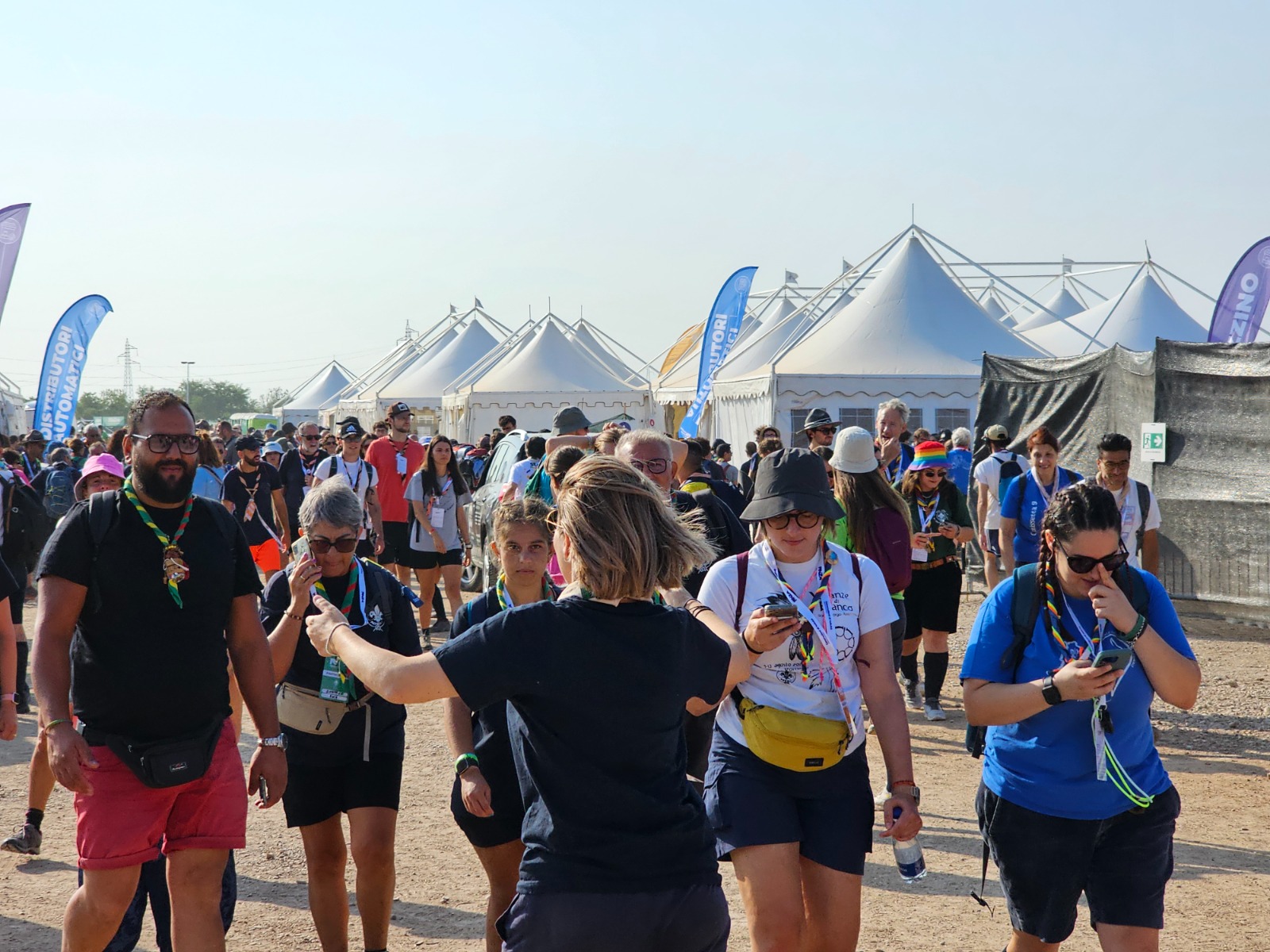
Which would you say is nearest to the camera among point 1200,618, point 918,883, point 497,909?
point 497,909

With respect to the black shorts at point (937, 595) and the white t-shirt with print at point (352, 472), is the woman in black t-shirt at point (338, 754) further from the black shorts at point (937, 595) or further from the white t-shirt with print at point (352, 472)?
the white t-shirt with print at point (352, 472)

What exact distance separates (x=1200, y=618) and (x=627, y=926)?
11636 mm

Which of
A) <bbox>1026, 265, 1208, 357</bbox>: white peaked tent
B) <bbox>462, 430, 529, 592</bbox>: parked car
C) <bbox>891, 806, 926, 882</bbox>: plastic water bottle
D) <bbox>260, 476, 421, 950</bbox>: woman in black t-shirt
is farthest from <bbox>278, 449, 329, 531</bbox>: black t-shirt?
<bbox>1026, 265, 1208, 357</bbox>: white peaked tent

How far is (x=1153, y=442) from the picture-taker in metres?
12.3

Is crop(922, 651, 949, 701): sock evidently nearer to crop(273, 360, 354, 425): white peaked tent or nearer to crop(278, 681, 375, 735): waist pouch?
crop(278, 681, 375, 735): waist pouch

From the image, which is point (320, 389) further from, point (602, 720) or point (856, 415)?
point (602, 720)

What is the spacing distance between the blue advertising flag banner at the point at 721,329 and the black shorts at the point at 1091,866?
21.9 m

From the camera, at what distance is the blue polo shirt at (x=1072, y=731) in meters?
3.38

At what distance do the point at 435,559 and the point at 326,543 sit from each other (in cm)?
719

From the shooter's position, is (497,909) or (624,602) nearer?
(624,602)

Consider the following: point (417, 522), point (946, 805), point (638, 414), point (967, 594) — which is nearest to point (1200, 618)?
point (967, 594)

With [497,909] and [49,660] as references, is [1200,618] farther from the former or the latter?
[49,660]

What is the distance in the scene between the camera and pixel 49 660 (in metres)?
3.50

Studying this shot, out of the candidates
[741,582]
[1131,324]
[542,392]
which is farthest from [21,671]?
[1131,324]
